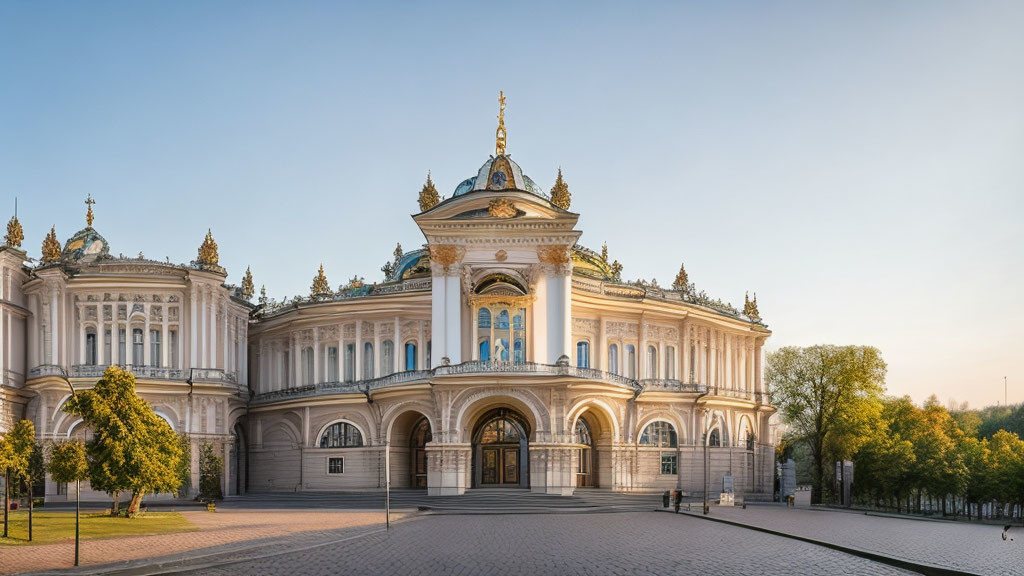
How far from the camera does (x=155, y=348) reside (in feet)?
202

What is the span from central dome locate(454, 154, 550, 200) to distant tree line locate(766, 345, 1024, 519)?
98.7 ft

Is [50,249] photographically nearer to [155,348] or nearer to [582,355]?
[155,348]

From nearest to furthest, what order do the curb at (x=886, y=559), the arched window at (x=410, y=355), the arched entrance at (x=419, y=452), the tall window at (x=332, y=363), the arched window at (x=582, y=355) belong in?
the curb at (x=886, y=559) < the arched entrance at (x=419, y=452) < the arched window at (x=410, y=355) < the arched window at (x=582, y=355) < the tall window at (x=332, y=363)

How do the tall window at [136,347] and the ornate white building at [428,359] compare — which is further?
the tall window at [136,347]

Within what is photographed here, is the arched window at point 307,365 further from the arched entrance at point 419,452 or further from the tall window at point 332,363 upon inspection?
the arched entrance at point 419,452

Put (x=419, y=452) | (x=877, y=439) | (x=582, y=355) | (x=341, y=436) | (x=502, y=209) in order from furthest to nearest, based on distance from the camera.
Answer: (x=877, y=439) < (x=582, y=355) < (x=341, y=436) < (x=419, y=452) < (x=502, y=209)

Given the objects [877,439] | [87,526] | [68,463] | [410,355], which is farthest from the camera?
[877,439]

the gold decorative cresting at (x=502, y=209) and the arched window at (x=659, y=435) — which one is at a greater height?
the gold decorative cresting at (x=502, y=209)

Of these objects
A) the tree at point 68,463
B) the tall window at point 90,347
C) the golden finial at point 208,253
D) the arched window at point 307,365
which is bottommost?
the tree at point 68,463

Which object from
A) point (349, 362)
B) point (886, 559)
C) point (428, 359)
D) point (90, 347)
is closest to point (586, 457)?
point (428, 359)

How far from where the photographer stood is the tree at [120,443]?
44.0 metres

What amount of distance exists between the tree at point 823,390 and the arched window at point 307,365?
37.7 meters

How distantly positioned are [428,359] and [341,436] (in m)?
7.42

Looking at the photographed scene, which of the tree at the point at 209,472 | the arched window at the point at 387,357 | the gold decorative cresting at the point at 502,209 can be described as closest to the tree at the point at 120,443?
the tree at the point at 209,472
